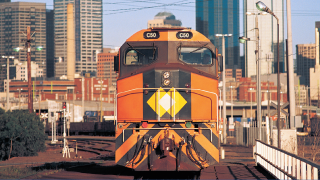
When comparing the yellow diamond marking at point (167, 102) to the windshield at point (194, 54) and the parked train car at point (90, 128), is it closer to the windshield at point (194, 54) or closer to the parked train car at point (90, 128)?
the windshield at point (194, 54)

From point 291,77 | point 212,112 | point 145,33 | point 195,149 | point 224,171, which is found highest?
point 145,33

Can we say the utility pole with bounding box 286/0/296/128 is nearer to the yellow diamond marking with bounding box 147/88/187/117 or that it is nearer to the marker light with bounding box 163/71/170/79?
the yellow diamond marking with bounding box 147/88/187/117

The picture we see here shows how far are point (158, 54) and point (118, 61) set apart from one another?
146 cm

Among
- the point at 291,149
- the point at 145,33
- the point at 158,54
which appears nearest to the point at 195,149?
the point at 158,54

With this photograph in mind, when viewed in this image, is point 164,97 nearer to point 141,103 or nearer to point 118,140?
point 141,103

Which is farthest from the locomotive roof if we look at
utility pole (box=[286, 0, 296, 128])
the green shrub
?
the green shrub

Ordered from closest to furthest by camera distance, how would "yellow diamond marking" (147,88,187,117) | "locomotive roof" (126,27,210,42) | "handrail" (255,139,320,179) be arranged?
1. "handrail" (255,139,320,179)
2. "yellow diamond marking" (147,88,187,117)
3. "locomotive roof" (126,27,210,42)

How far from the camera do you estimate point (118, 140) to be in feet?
43.5

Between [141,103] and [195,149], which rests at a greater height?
[141,103]

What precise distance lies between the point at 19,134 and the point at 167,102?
2267 centimetres

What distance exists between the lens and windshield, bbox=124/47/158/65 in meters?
13.9

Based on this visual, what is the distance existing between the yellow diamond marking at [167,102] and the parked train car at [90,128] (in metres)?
53.1

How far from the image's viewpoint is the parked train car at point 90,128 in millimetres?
66781

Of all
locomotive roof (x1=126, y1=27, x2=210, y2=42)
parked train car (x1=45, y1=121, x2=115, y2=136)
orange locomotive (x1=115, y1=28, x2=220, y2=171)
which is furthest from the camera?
parked train car (x1=45, y1=121, x2=115, y2=136)
